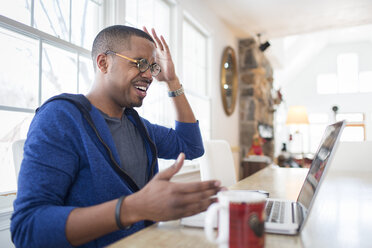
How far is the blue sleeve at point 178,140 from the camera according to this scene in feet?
5.06

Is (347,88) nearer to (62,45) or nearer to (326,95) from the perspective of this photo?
(326,95)

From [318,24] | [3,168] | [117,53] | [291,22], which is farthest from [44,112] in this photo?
[318,24]

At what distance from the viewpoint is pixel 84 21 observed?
1.98 m

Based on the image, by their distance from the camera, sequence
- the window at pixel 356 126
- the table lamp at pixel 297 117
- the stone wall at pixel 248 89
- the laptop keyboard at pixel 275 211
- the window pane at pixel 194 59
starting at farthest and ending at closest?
the window at pixel 356 126 < the table lamp at pixel 297 117 < the stone wall at pixel 248 89 < the window pane at pixel 194 59 < the laptop keyboard at pixel 275 211

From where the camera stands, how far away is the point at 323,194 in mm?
1439

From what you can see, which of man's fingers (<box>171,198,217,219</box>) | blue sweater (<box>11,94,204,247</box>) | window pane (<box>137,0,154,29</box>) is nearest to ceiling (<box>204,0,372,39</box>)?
window pane (<box>137,0,154,29</box>)

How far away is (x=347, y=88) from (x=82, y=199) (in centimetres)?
1184

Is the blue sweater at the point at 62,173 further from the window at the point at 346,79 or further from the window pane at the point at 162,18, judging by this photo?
the window at the point at 346,79

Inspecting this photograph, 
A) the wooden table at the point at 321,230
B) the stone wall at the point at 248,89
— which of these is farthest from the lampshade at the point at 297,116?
the wooden table at the point at 321,230

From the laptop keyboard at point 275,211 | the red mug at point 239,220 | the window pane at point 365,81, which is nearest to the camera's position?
the red mug at point 239,220

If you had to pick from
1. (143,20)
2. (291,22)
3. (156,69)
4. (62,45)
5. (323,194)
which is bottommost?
(323,194)

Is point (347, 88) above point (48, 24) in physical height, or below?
above

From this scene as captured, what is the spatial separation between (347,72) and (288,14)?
27.4 feet

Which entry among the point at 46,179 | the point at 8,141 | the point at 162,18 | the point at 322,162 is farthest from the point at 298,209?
the point at 162,18
